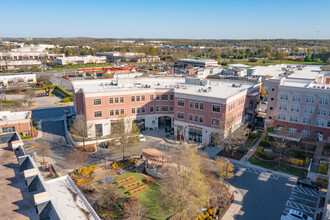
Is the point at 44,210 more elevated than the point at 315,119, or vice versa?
the point at 44,210

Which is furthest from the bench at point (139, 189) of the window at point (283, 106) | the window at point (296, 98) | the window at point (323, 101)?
the window at point (323, 101)

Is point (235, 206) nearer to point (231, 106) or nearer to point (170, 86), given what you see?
point (231, 106)

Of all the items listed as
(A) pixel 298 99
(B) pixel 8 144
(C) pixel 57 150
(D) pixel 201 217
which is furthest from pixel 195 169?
(A) pixel 298 99

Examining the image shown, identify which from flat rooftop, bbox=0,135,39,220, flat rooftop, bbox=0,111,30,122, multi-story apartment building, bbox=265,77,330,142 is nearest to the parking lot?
multi-story apartment building, bbox=265,77,330,142

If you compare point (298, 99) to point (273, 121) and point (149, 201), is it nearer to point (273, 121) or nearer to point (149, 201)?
point (273, 121)

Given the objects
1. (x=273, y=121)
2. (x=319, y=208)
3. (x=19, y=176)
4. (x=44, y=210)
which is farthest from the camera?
(x=273, y=121)

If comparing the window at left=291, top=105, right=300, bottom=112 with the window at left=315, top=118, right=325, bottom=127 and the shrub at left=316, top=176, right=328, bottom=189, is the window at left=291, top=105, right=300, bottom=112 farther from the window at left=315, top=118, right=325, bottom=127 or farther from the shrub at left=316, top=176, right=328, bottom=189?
the shrub at left=316, top=176, right=328, bottom=189
